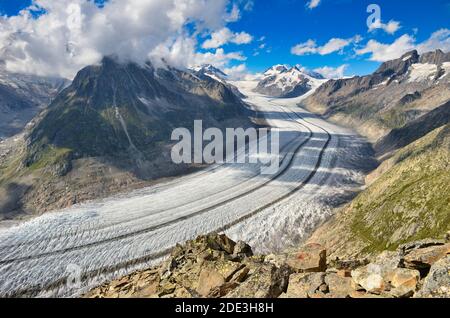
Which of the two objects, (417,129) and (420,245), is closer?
(420,245)

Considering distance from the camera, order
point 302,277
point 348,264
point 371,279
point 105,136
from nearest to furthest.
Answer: point 371,279 < point 302,277 < point 348,264 < point 105,136

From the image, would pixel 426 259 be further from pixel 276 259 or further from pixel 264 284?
pixel 276 259

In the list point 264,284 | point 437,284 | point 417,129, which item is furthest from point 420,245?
point 417,129

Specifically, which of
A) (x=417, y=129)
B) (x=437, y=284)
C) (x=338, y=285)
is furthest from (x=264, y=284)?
(x=417, y=129)

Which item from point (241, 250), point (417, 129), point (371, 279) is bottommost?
point (241, 250)

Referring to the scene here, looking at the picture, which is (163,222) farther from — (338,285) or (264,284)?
(338,285)

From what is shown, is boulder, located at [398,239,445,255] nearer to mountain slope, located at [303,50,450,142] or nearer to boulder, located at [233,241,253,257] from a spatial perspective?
boulder, located at [233,241,253,257]

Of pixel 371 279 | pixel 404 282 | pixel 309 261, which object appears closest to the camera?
pixel 404 282

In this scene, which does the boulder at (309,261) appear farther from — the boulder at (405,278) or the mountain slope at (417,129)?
the mountain slope at (417,129)

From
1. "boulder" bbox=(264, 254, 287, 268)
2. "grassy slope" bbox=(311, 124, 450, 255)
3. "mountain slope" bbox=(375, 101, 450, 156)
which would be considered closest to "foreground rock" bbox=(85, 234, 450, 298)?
"boulder" bbox=(264, 254, 287, 268)

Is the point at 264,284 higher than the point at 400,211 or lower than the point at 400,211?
lower
